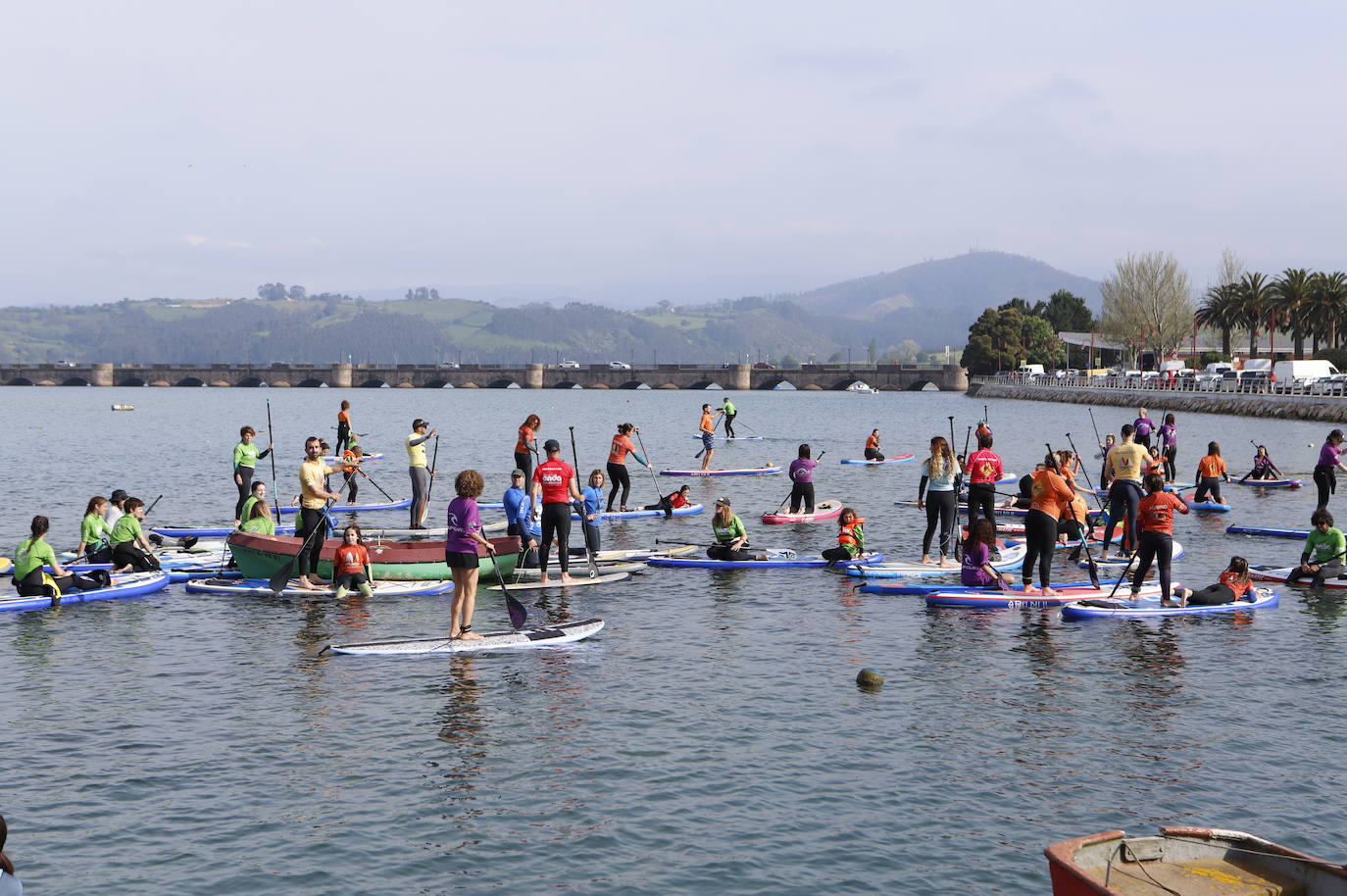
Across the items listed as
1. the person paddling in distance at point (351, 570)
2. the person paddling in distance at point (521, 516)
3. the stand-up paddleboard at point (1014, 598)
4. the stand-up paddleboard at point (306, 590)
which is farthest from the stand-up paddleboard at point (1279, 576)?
the person paddling in distance at point (351, 570)

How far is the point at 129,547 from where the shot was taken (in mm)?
23812

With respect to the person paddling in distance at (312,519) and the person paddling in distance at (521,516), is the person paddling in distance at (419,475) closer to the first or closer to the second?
the person paddling in distance at (312,519)

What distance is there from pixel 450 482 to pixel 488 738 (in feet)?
Result: 107

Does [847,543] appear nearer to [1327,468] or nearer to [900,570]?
[900,570]

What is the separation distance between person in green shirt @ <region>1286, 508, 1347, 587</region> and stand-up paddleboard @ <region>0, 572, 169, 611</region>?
814 inches

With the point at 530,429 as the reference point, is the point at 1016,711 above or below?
→ below

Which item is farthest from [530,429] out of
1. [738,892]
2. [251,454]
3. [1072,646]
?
[738,892]

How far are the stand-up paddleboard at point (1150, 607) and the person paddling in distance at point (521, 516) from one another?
30.2ft

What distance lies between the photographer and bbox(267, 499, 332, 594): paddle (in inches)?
859

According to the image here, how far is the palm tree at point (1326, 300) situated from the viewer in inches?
4156

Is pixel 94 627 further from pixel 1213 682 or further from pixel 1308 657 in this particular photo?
pixel 1308 657

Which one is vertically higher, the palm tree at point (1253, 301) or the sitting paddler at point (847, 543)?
the palm tree at point (1253, 301)

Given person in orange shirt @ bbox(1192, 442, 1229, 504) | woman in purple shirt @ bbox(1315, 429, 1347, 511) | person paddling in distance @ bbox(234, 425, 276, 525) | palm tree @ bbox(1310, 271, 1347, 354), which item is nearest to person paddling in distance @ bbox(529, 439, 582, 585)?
person paddling in distance @ bbox(234, 425, 276, 525)

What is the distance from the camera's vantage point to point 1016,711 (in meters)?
15.3
